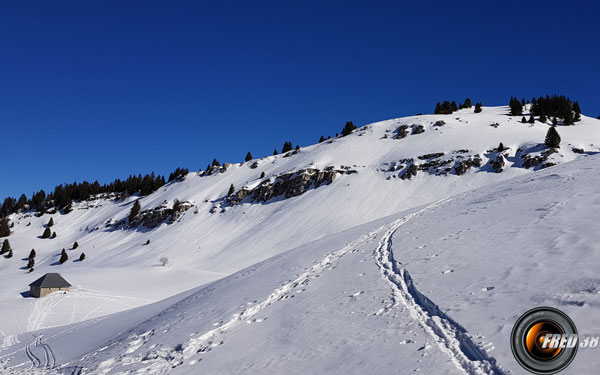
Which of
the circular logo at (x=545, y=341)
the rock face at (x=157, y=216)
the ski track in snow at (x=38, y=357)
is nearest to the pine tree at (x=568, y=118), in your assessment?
the circular logo at (x=545, y=341)

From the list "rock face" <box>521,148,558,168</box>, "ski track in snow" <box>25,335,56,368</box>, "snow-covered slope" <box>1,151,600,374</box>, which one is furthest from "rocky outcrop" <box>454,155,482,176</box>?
"ski track in snow" <box>25,335,56,368</box>

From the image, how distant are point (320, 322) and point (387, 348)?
2.87 metres

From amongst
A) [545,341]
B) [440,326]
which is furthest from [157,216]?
[545,341]

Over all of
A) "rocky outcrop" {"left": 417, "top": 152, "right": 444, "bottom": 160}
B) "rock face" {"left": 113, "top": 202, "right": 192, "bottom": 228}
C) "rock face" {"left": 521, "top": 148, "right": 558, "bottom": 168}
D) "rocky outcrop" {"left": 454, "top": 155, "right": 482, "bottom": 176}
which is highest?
"rock face" {"left": 113, "top": 202, "right": 192, "bottom": 228}

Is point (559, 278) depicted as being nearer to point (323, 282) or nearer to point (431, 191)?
point (323, 282)

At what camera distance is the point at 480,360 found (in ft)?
18.9

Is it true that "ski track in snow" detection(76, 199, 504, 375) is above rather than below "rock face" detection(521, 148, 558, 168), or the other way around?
below

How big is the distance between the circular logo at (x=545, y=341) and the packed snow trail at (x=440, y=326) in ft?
1.70

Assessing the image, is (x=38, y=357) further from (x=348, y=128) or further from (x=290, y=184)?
(x=348, y=128)

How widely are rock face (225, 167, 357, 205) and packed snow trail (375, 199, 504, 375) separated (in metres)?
64.2

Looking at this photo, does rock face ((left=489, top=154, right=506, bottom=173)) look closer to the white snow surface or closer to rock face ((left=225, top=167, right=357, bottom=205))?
rock face ((left=225, top=167, right=357, bottom=205))

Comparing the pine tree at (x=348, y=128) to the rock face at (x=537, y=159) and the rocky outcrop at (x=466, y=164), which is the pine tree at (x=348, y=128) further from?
the rock face at (x=537, y=159)

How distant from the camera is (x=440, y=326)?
290 inches

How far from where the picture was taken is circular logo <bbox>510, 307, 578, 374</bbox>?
5.04 m
